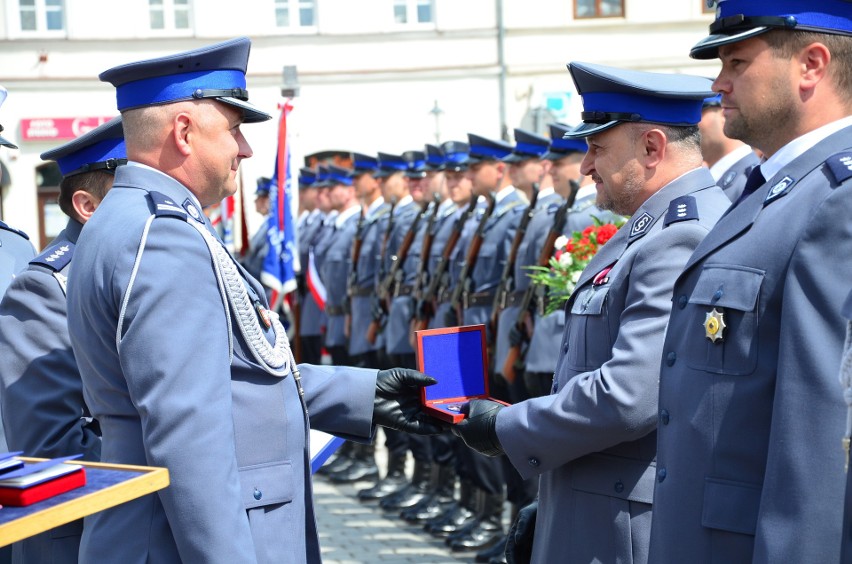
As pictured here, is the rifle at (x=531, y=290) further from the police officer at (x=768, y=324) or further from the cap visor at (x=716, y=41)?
the police officer at (x=768, y=324)

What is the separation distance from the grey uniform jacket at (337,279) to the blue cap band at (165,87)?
25.0 ft

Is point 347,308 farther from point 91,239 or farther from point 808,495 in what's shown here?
point 808,495

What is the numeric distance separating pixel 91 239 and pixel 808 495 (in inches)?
64.6

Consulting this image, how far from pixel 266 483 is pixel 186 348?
0.43 m

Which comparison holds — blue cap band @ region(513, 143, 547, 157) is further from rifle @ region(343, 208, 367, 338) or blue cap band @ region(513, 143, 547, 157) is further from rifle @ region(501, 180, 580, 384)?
rifle @ region(343, 208, 367, 338)

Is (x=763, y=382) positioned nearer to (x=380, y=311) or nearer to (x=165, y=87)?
(x=165, y=87)

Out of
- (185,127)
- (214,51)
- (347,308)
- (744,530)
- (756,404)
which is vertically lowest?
(347,308)

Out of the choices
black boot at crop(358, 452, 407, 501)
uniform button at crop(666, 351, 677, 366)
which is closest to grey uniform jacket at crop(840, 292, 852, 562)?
uniform button at crop(666, 351, 677, 366)

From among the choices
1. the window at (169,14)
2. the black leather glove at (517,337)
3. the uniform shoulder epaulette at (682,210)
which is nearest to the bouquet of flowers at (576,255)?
the black leather glove at (517,337)

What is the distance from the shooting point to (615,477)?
10.4 ft

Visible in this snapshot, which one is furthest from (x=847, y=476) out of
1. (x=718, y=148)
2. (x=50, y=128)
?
(x=50, y=128)

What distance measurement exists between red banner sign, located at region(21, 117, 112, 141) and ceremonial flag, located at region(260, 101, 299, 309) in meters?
10.7

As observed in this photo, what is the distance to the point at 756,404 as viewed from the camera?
7.53 feet

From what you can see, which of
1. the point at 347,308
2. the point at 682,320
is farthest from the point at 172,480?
the point at 347,308
